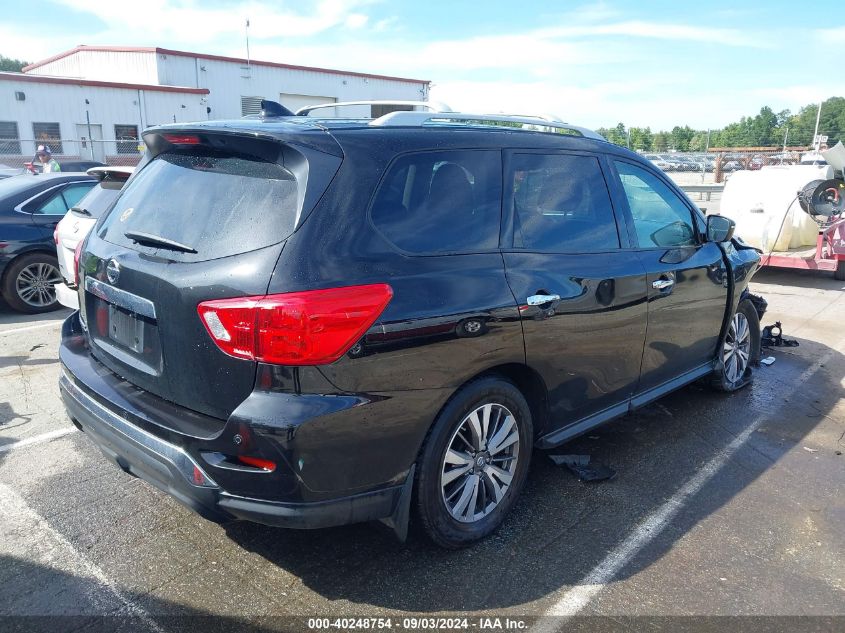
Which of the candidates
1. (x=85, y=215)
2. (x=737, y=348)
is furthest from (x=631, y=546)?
(x=85, y=215)

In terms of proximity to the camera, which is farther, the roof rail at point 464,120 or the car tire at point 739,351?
the car tire at point 739,351

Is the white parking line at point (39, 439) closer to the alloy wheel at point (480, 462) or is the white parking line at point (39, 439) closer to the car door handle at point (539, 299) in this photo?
the alloy wheel at point (480, 462)

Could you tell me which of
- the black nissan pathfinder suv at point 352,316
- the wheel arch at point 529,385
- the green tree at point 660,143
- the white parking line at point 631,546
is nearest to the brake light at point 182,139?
the black nissan pathfinder suv at point 352,316

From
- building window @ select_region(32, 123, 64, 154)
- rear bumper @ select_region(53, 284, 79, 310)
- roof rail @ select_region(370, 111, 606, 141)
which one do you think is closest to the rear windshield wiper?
roof rail @ select_region(370, 111, 606, 141)

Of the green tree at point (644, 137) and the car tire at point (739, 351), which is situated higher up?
the green tree at point (644, 137)

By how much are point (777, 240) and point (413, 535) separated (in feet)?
28.6

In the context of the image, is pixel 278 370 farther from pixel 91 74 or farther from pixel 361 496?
pixel 91 74

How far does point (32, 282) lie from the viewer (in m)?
7.74

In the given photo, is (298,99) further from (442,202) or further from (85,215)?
(442,202)

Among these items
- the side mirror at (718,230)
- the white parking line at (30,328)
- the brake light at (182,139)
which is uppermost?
the brake light at (182,139)

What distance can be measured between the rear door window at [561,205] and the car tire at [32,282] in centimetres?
645

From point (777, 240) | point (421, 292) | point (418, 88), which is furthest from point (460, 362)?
point (418, 88)

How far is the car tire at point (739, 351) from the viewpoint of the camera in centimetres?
508

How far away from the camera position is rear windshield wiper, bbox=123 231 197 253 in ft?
8.80
